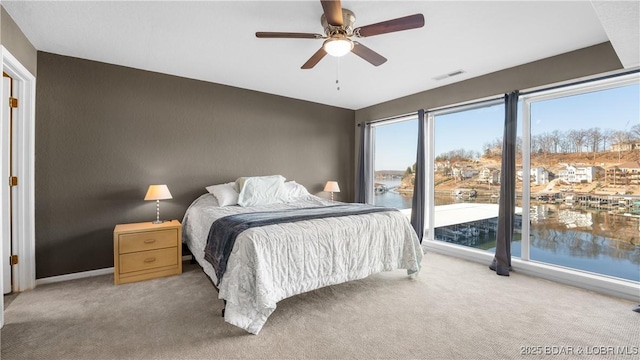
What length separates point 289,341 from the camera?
1917 millimetres

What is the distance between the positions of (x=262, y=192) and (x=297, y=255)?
5.33 ft

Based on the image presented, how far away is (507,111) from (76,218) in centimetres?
511

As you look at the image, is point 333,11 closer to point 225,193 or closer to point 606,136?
point 225,193

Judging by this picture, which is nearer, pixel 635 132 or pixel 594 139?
pixel 635 132

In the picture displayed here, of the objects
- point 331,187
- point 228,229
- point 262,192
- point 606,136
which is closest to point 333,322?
point 228,229

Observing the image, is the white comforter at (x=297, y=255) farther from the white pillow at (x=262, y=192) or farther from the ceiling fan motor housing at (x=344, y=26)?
the ceiling fan motor housing at (x=344, y=26)

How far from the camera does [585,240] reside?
3000 mm

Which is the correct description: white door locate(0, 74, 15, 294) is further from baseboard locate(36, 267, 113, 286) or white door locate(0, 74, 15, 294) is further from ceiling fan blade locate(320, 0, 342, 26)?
ceiling fan blade locate(320, 0, 342, 26)

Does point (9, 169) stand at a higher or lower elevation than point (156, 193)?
higher

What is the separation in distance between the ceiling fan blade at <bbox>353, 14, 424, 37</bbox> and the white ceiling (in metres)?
0.25

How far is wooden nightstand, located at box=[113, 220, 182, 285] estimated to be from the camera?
2840 millimetres

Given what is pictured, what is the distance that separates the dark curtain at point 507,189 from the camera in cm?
324

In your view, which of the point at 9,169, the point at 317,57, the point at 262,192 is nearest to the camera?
the point at 317,57

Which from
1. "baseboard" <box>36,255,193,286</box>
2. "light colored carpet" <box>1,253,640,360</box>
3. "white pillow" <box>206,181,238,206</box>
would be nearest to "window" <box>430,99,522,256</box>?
"light colored carpet" <box>1,253,640,360</box>
